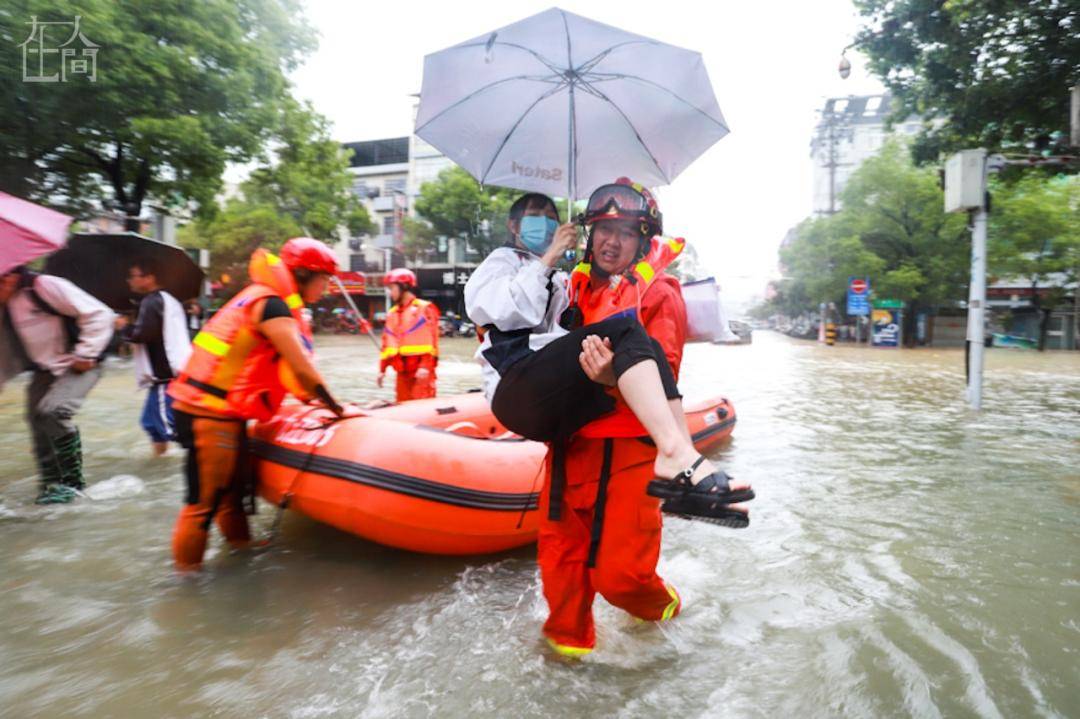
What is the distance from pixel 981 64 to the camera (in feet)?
33.4

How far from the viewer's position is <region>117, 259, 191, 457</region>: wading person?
5.43m

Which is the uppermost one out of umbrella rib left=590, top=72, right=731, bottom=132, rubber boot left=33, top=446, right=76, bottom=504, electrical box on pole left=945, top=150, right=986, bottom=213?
electrical box on pole left=945, top=150, right=986, bottom=213

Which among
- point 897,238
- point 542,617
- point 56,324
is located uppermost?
point 897,238

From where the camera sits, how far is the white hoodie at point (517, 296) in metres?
2.33

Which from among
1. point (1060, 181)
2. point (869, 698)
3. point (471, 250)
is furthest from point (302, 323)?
point (471, 250)

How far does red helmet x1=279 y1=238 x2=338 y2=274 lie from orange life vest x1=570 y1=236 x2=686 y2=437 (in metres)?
1.59

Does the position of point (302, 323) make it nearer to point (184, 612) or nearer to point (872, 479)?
point (184, 612)

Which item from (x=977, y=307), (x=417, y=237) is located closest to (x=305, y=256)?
(x=977, y=307)

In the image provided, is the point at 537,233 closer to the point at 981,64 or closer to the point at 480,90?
the point at 480,90

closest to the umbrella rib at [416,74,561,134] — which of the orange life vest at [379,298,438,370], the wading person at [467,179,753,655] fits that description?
the wading person at [467,179,753,655]

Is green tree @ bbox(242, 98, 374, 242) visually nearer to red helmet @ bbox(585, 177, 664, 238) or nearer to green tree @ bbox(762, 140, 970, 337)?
red helmet @ bbox(585, 177, 664, 238)

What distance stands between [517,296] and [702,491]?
2.93 feet

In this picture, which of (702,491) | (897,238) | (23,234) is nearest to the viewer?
(702,491)

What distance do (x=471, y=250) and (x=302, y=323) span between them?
38923 mm
